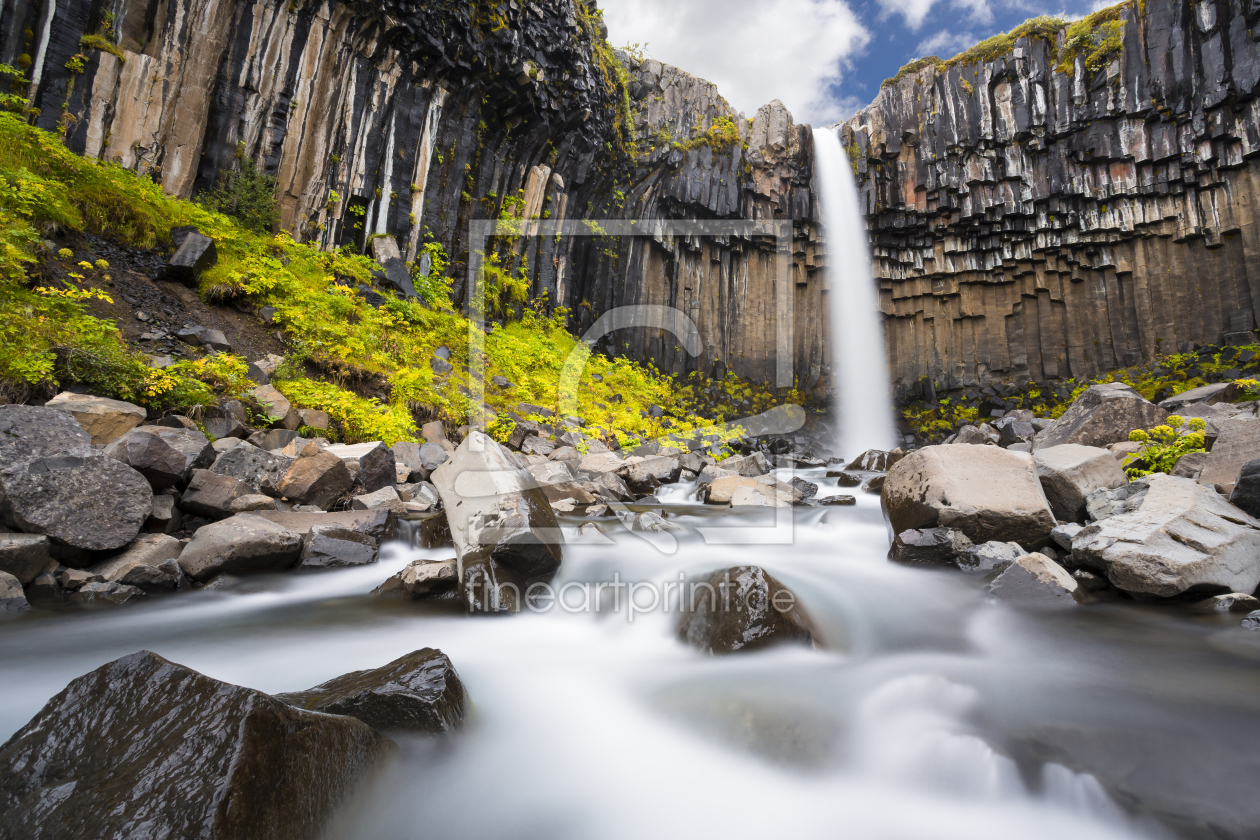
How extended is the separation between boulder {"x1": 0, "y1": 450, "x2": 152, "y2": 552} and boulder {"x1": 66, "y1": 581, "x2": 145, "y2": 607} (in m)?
0.32

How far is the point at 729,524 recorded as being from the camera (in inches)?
280

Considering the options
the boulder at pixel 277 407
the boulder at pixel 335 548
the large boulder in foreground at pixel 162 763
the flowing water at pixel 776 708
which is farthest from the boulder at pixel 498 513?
the boulder at pixel 277 407

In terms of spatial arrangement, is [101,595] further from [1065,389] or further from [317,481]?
[1065,389]

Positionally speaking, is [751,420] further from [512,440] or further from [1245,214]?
[1245,214]

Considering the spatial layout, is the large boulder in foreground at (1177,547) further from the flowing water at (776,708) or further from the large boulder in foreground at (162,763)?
the large boulder in foreground at (162,763)

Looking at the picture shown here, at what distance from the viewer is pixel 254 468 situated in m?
5.47

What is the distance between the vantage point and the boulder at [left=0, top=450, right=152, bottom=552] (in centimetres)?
365

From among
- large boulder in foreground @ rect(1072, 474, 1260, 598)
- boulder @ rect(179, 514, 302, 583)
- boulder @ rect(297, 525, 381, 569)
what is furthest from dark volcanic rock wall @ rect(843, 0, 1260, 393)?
boulder @ rect(179, 514, 302, 583)

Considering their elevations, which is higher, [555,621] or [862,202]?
[862,202]

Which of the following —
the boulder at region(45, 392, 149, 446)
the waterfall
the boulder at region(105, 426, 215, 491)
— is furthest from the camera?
the waterfall

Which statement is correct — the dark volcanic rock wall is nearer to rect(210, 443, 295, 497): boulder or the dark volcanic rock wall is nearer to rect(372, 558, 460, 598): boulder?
rect(372, 558, 460, 598): boulder

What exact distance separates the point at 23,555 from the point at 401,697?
332cm

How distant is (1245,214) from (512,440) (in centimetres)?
2389

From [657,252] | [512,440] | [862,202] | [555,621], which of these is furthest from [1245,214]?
[555,621]
